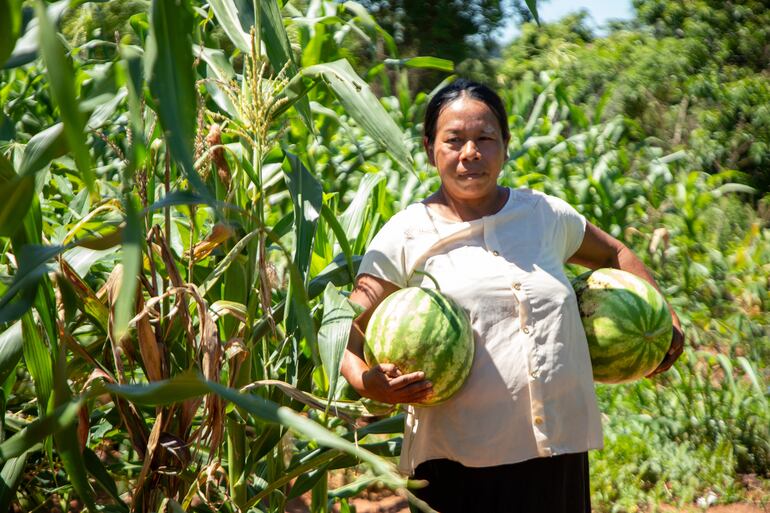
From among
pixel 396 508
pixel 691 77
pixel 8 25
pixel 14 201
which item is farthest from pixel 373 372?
pixel 691 77

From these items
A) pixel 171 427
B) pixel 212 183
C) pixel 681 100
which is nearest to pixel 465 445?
pixel 171 427

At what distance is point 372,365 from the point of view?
189cm

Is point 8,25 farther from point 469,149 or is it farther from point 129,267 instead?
point 469,149

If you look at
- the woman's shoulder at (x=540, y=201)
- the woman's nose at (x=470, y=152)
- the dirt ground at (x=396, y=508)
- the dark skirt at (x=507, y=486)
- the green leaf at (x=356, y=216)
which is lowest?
the dirt ground at (x=396, y=508)

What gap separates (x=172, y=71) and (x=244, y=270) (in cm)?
94

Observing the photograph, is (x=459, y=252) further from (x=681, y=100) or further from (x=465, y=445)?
(x=681, y=100)

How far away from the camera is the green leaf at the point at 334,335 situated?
5.71 ft

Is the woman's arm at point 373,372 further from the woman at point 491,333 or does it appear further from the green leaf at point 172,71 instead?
the green leaf at point 172,71

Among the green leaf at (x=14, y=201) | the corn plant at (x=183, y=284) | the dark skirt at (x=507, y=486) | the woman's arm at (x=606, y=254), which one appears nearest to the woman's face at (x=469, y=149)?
the corn plant at (x=183, y=284)

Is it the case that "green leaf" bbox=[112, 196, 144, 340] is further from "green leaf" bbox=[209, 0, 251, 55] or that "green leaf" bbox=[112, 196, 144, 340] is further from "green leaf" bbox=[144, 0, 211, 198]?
"green leaf" bbox=[209, 0, 251, 55]

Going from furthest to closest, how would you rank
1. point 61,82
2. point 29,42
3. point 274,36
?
point 274,36 < point 29,42 < point 61,82

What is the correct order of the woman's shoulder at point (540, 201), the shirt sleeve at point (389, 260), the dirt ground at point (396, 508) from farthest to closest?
the dirt ground at point (396, 508) → the woman's shoulder at point (540, 201) → the shirt sleeve at point (389, 260)

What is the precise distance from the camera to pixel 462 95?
206 cm

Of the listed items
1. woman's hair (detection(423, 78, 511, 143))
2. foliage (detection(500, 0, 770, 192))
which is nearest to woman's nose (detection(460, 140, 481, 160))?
woman's hair (detection(423, 78, 511, 143))
